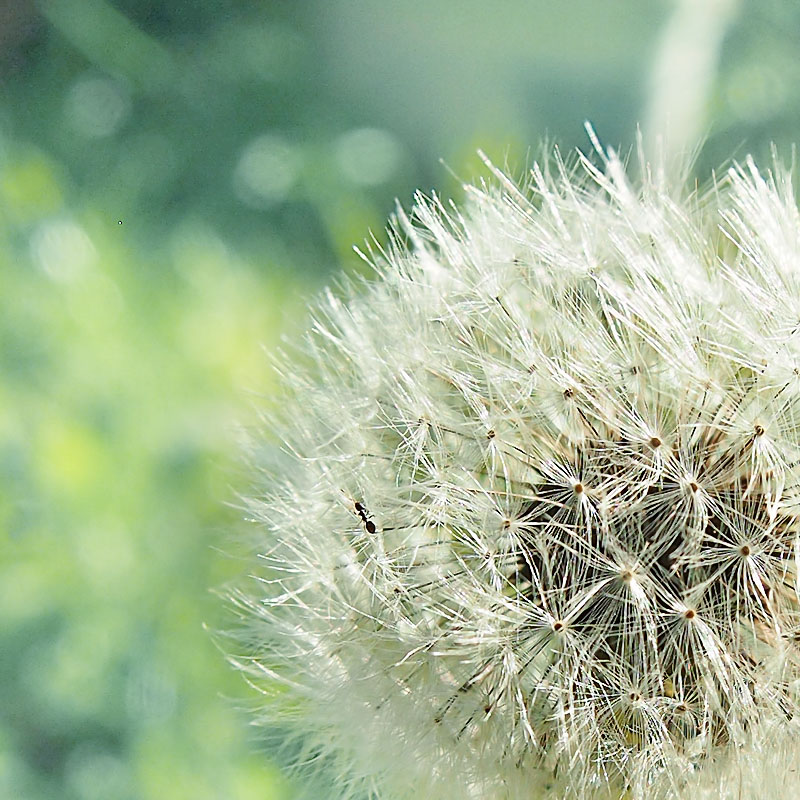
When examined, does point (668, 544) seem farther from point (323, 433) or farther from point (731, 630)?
point (323, 433)

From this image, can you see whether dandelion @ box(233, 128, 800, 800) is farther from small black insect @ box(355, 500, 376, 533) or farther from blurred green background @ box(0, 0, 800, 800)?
blurred green background @ box(0, 0, 800, 800)

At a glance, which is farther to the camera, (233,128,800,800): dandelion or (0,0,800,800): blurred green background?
(0,0,800,800): blurred green background

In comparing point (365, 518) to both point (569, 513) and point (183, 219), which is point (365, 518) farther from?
point (183, 219)

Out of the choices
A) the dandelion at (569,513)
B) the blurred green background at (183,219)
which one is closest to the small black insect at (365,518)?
the dandelion at (569,513)

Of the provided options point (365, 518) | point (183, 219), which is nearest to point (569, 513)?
point (365, 518)

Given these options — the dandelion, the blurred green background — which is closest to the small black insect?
the dandelion

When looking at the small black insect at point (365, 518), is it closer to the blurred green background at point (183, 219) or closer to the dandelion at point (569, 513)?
the dandelion at point (569, 513)
